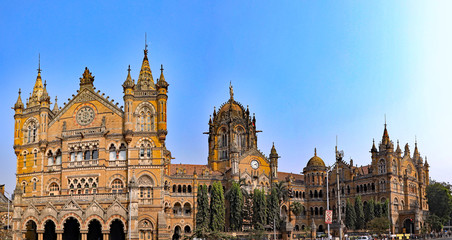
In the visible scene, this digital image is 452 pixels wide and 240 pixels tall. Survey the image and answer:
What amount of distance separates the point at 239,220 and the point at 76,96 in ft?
110

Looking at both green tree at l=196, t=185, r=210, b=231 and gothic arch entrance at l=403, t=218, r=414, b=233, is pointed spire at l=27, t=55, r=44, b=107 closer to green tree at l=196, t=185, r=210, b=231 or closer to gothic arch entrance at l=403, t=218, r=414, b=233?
green tree at l=196, t=185, r=210, b=231

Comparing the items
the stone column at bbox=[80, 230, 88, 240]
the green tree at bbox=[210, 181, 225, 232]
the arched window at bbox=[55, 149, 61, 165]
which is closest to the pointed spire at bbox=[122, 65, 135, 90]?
the arched window at bbox=[55, 149, 61, 165]

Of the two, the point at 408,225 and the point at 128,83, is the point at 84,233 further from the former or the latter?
the point at 408,225

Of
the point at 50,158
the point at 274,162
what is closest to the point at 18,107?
the point at 50,158

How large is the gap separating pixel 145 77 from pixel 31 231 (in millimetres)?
26246

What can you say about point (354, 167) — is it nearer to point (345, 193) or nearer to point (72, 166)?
point (345, 193)

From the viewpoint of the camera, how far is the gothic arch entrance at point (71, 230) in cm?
7062

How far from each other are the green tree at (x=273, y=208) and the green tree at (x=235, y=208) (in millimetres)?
5058

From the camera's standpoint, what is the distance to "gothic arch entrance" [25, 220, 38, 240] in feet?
225

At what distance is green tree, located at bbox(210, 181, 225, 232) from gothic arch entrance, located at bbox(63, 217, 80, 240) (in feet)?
69.9

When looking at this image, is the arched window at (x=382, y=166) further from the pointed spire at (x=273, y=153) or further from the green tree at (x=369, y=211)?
the pointed spire at (x=273, y=153)

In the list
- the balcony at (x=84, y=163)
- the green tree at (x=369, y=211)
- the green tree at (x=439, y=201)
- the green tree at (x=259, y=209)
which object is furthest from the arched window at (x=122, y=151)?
the green tree at (x=439, y=201)

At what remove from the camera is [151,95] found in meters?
73.0

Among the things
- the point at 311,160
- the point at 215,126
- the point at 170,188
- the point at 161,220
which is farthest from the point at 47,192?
the point at 311,160
